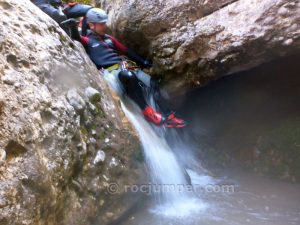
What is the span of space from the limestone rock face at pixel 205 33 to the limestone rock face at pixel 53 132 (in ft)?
5.89

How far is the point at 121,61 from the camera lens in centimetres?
549

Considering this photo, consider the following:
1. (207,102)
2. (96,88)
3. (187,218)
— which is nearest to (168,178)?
(187,218)

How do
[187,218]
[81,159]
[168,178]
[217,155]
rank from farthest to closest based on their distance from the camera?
[217,155] < [168,178] < [187,218] < [81,159]

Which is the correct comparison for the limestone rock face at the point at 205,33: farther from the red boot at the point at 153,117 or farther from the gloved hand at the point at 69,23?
the gloved hand at the point at 69,23

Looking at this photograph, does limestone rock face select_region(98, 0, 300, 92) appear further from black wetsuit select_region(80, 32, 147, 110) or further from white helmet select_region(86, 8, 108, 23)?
white helmet select_region(86, 8, 108, 23)

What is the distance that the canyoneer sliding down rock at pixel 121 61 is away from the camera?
16.7ft

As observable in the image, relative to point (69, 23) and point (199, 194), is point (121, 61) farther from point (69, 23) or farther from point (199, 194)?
point (199, 194)

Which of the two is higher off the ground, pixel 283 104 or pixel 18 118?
pixel 18 118

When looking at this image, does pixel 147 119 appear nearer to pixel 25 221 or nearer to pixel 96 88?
pixel 96 88

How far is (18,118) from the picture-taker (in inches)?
94.0

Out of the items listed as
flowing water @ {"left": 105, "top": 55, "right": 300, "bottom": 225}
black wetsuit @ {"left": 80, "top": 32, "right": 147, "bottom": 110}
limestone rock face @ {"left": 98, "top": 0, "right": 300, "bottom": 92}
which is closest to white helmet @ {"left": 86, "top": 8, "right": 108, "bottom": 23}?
black wetsuit @ {"left": 80, "top": 32, "right": 147, "bottom": 110}

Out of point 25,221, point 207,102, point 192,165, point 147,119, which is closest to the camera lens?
point 25,221

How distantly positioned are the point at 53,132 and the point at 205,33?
3108 millimetres

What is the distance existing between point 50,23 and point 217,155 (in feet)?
12.0
